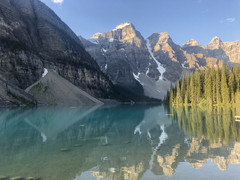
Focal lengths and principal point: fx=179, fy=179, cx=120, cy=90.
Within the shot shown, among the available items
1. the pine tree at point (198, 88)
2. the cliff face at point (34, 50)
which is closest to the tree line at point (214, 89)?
the pine tree at point (198, 88)

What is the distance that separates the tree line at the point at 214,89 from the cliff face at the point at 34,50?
3788 inches

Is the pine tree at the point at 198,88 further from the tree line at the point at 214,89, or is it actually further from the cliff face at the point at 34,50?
the cliff face at the point at 34,50

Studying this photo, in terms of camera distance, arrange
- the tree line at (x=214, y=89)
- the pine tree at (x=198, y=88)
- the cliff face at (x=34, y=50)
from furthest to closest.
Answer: the cliff face at (x=34, y=50)
the pine tree at (x=198, y=88)
the tree line at (x=214, y=89)

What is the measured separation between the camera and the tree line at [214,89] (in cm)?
7206

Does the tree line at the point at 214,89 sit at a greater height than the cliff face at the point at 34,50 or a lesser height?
lesser

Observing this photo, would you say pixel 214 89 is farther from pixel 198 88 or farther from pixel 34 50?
pixel 34 50

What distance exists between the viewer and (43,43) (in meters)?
164

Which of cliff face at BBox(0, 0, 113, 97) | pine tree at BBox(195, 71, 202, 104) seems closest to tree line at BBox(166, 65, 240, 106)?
pine tree at BBox(195, 71, 202, 104)

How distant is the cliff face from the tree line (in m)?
96.2

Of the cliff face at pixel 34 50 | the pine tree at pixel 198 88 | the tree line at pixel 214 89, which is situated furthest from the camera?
the cliff face at pixel 34 50

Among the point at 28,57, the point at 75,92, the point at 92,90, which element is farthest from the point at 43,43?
the point at 75,92

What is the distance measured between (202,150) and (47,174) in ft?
33.8

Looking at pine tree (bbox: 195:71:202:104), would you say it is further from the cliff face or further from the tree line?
the cliff face

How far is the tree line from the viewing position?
236ft
